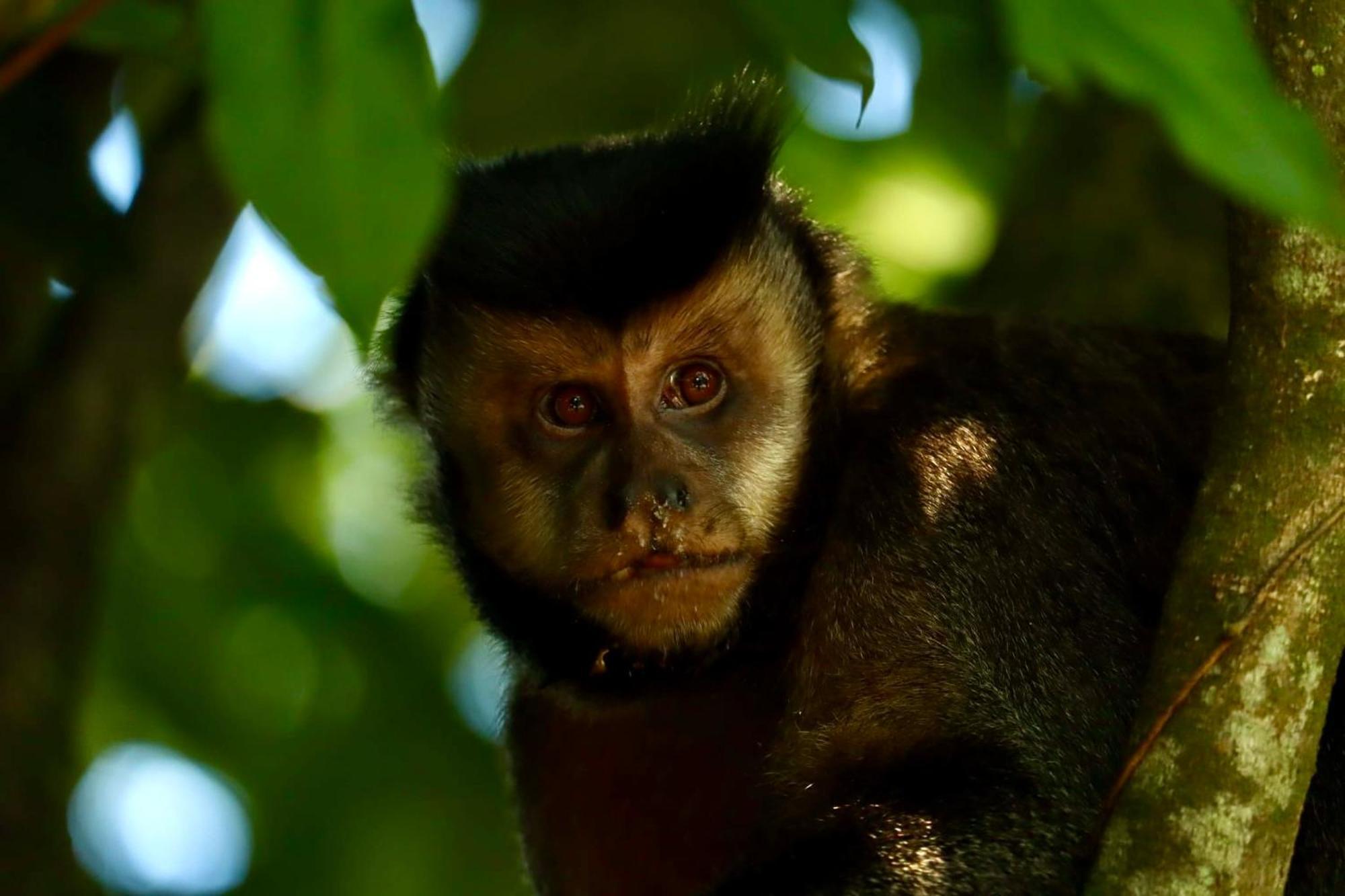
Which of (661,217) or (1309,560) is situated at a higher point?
(1309,560)

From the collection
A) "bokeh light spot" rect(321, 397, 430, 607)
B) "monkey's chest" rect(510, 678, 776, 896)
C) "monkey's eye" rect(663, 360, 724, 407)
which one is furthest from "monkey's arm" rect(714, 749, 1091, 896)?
"bokeh light spot" rect(321, 397, 430, 607)

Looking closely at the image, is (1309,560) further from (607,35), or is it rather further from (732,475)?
(607,35)

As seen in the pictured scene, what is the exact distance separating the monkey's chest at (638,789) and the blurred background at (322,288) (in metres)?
1.08

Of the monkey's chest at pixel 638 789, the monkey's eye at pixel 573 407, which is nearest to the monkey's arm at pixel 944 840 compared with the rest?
the monkey's chest at pixel 638 789

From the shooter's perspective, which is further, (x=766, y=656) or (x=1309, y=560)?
A: (x=766, y=656)

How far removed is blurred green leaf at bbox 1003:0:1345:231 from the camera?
7.76ft

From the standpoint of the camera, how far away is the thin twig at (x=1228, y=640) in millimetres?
3568

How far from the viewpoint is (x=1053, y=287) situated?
8.12 meters

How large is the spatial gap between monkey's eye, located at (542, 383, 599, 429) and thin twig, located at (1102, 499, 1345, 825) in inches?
106

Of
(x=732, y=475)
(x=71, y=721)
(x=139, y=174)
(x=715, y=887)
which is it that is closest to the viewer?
(x=715, y=887)

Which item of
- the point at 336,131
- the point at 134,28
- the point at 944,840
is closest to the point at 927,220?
the point at 944,840

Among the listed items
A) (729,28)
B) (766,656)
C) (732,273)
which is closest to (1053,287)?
(729,28)

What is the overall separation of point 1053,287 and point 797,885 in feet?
13.5

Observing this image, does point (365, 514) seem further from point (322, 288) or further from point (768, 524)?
point (322, 288)
